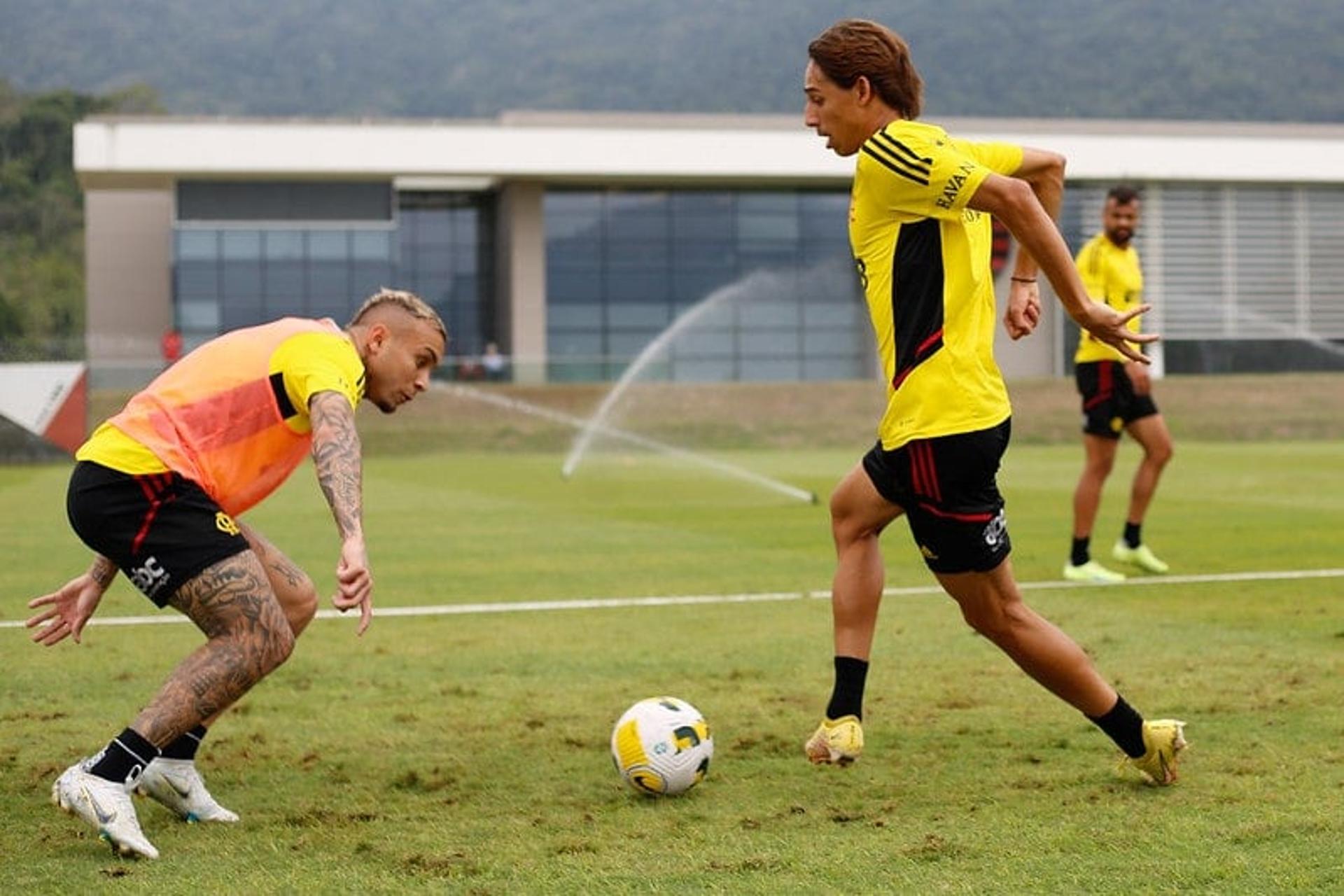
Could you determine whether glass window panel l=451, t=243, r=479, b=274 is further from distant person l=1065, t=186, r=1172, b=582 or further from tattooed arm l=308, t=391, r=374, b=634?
tattooed arm l=308, t=391, r=374, b=634

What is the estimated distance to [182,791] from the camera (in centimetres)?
485

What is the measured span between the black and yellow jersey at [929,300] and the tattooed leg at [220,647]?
182 cm

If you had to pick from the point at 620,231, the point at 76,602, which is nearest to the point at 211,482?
the point at 76,602

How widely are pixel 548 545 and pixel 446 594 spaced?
3.31m

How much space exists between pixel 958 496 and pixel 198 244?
52133mm

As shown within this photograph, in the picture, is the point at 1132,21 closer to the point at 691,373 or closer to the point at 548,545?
the point at 691,373

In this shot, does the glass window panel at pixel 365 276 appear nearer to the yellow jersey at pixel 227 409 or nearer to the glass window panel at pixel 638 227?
the glass window panel at pixel 638 227

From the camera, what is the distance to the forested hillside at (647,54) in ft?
473

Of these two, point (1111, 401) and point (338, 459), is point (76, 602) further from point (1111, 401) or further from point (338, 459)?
point (1111, 401)

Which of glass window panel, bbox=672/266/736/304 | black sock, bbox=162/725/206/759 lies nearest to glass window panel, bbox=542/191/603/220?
glass window panel, bbox=672/266/736/304

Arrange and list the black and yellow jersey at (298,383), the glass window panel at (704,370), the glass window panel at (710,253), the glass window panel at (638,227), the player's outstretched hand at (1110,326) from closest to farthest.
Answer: the black and yellow jersey at (298,383) → the player's outstretched hand at (1110,326) → the glass window panel at (704,370) → the glass window panel at (638,227) → the glass window panel at (710,253)

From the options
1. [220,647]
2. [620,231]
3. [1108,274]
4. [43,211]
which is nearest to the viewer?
[220,647]

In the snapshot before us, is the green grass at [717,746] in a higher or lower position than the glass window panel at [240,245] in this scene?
lower

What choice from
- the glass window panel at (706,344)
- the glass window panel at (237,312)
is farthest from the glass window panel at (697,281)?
the glass window panel at (237,312)
